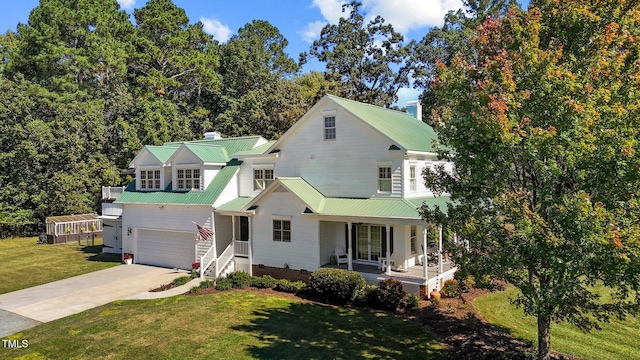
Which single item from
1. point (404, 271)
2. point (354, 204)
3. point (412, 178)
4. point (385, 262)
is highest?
point (412, 178)

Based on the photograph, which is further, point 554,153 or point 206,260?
point 206,260

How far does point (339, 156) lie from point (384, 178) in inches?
109

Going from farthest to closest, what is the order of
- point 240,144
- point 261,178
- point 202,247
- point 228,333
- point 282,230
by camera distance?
1. point 240,144
2. point 261,178
3. point 202,247
4. point 282,230
5. point 228,333

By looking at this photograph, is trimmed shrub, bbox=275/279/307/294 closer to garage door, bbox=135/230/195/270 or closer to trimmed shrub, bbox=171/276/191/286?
trimmed shrub, bbox=171/276/191/286

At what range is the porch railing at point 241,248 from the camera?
22.9m

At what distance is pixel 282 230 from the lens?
70.0 feet

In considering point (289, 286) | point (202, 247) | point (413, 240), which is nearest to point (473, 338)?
point (413, 240)

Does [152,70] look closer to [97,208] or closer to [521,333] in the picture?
[97,208]

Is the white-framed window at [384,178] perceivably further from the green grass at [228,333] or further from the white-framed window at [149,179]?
the white-framed window at [149,179]

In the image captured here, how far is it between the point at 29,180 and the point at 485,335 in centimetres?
4339

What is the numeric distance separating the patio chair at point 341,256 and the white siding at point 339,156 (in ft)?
9.19

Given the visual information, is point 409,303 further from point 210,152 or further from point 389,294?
point 210,152

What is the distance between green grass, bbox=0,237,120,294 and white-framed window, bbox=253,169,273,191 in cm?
1113

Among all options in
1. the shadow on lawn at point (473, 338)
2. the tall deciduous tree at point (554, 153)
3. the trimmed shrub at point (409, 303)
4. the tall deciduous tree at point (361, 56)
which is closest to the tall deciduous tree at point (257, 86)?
the tall deciduous tree at point (361, 56)
